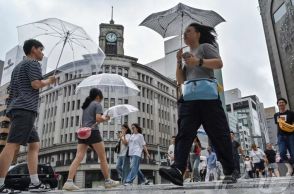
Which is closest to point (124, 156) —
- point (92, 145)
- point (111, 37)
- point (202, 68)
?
point (92, 145)

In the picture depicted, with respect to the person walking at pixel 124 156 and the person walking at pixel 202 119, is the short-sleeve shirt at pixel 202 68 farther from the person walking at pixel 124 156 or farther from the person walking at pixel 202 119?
the person walking at pixel 124 156

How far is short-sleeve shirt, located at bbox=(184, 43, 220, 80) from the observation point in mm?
3023

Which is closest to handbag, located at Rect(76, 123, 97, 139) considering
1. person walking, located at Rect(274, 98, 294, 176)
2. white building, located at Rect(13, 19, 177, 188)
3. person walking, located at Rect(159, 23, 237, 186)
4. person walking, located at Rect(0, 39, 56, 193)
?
person walking, located at Rect(0, 39, 56, 193)

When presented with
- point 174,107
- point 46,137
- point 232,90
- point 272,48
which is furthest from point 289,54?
point 232,90

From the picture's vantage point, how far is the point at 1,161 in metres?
3.27

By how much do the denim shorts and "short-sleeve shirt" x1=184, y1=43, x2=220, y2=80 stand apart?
6.56ft

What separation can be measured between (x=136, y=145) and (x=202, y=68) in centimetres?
437

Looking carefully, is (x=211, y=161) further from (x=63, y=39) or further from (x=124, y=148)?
(x=63, y=39)

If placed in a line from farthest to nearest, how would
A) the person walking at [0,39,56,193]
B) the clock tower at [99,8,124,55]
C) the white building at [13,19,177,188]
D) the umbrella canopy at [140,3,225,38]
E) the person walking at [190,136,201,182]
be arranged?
the clock tower at [99,8,124,55], the white building at [13,19,177,188], the person walking at [190,136,201,182], the umbrella canopy at [140,3,225,38], the person walking at [0,39,56,193]

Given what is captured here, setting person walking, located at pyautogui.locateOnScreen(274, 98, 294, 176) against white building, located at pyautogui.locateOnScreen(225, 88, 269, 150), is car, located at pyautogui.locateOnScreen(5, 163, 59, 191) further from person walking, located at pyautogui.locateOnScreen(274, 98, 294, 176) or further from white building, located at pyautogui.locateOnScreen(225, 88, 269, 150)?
white building, located at pyautogui.locateOnScreen(225, 88, 269, 150)

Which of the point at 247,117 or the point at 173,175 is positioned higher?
the point at 247,117

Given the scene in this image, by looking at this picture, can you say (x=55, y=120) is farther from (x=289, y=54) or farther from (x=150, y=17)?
(x=150, y=17)

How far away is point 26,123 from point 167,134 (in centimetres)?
5056

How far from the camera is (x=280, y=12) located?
26531 millimetres
